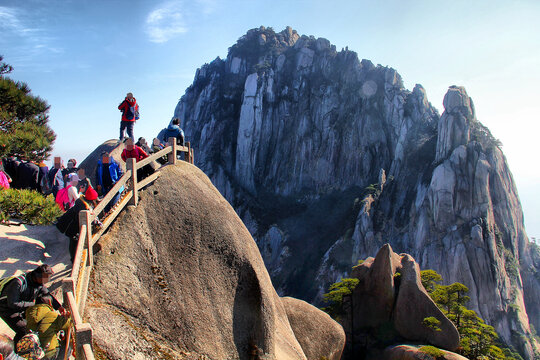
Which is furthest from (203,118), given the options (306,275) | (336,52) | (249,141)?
(306,275)

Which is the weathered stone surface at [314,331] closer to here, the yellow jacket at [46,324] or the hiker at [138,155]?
the hiker at [138,155]

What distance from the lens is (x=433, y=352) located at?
19188 mm

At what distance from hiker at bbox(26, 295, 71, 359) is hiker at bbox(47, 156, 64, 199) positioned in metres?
8.54

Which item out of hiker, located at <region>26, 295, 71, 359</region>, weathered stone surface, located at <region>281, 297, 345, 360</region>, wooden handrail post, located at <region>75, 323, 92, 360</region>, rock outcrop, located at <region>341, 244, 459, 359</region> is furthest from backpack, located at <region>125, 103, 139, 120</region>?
rock outcrop, located at <region>341, 244, 459, 359</region>

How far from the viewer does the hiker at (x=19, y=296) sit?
281 inches

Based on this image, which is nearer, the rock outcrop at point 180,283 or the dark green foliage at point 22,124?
the rock outcrop at point 180,283

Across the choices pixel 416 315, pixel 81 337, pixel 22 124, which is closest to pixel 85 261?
pixel 81 337

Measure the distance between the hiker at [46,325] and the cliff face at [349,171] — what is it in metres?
59.1

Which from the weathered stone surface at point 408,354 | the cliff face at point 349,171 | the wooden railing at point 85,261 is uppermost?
the cliff face at point 349,171

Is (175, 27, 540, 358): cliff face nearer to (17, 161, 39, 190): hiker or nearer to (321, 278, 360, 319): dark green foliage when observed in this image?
(321, 278, 360, 319): dark green foliage

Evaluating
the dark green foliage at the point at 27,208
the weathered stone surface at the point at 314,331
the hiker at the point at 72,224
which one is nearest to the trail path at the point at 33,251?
the dark green foliage at the point at 27,208

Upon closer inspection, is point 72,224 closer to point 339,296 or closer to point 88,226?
point 88,226

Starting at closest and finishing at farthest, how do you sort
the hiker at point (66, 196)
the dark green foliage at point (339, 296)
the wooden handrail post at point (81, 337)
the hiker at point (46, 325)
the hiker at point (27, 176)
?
the wooden handrail post at point (81, 337)
the hiker at point (46, 325)
the hiker at point (66, 196)
the hiker at point (27, 176)
the dark green foliage at point (339, 296)

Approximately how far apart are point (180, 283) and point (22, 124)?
13.2m
